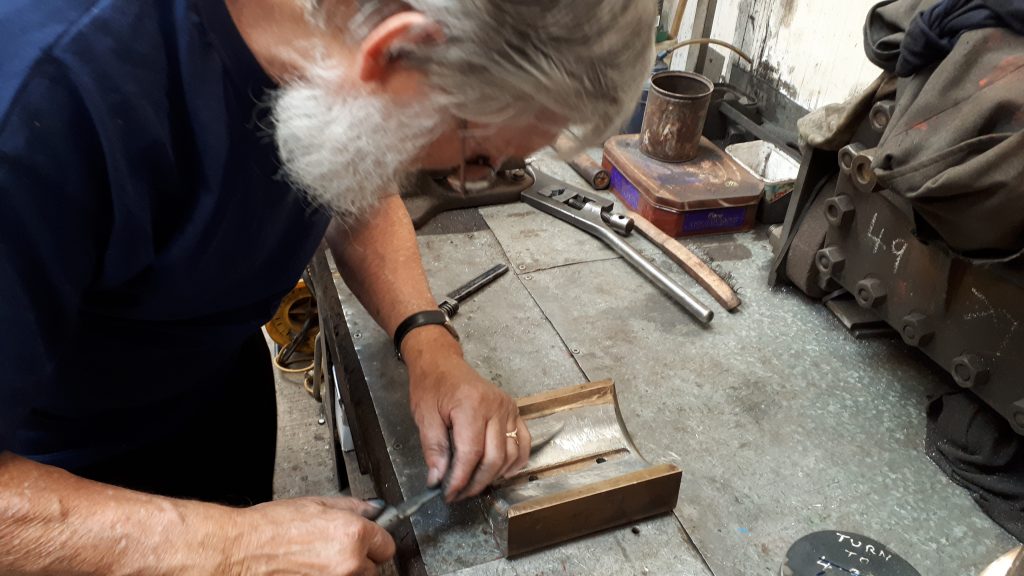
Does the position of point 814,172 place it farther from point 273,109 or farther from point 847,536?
point 273,109

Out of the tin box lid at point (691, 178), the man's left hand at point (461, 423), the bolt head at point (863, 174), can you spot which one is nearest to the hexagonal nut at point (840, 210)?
the bolt head at point (863, 174)

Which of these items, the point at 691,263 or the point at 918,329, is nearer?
the point at 918,329

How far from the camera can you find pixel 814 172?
1561 millimetres

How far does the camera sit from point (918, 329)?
4.28 ft

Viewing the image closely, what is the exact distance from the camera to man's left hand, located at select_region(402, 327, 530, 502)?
1.04 m

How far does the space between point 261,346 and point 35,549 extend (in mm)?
769

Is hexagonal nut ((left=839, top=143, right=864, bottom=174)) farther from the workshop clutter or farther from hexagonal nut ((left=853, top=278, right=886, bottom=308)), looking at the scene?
the workshop clutter

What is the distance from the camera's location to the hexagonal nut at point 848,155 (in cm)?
138

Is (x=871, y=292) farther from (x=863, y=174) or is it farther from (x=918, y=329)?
(x=863, y=174)

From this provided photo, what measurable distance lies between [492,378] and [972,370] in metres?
0.85

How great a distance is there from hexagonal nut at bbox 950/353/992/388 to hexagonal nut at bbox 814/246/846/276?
13.0 inches

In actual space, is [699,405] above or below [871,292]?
below

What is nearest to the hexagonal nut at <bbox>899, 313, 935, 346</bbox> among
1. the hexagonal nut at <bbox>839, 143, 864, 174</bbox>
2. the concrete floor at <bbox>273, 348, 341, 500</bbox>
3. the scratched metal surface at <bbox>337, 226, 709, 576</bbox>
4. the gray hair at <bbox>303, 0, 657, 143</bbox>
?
the hexagonal nut at <bbox>839, 143, 864, 174</bbox>

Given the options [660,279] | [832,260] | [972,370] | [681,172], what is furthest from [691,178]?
[972,370]
